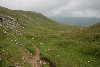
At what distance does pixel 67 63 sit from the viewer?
35.2 feet

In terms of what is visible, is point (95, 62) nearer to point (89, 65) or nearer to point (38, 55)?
point (89, 65)

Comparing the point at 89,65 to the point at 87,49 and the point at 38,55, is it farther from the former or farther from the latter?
the point at 38,55

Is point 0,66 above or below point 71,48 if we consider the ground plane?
below

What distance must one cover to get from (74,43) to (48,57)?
25.8 feet

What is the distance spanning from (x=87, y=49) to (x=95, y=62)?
10.2ft

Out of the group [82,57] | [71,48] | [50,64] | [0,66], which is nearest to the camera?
[0,66]

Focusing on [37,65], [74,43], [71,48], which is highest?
[74,43]

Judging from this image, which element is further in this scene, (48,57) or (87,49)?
(87,49)

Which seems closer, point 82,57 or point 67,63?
point 67,63

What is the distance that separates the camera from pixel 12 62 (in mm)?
9281

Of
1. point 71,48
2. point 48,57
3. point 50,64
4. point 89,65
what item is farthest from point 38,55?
point 89,65

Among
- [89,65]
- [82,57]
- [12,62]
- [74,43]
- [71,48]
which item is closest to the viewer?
[12,62]

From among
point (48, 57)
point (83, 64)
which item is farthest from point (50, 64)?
point (83, 64)

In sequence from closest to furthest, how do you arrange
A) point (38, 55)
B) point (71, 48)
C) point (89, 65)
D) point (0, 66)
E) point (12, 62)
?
point (0, 66), point (12, 62), point (89, 65), point (38, 55), point (71, 48)
